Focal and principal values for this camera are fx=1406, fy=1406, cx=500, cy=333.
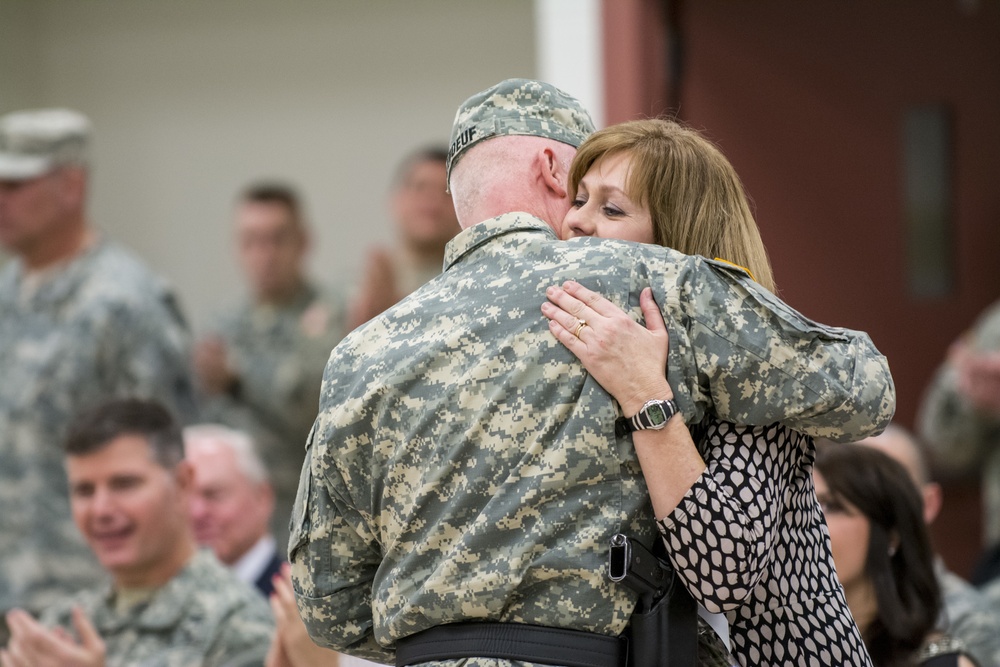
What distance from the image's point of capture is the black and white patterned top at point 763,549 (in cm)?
166

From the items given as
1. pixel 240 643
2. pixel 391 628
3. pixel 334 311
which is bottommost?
pixel 334 311

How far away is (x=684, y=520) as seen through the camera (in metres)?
1.66

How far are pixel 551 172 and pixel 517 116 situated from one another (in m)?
0.09

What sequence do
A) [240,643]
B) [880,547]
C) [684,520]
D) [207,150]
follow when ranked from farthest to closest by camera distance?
[207,150], [240,643], [880,547], [684,520]

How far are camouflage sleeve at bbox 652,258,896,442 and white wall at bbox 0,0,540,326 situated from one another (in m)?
4.39

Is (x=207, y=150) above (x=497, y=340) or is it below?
below

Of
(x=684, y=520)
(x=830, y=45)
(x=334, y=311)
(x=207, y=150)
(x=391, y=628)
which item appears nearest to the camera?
(x=684, y=520)

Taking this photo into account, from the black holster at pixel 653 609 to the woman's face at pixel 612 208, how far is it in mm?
400

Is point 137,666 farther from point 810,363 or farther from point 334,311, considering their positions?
point 334,311

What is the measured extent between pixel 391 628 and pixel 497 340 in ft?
1.28

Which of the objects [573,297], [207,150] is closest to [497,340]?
[573,297]

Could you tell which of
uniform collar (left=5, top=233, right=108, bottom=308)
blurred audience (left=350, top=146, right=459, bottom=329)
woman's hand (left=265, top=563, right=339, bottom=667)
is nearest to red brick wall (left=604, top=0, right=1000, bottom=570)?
blurred audience (left=350, top=146, right=459, bottom=329)

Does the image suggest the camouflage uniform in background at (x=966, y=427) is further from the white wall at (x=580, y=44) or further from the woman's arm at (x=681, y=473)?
the woman's arm at (x=681, y=473)

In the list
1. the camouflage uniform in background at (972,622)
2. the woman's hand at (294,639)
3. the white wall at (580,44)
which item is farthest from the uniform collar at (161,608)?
the white wall at (580,44)
